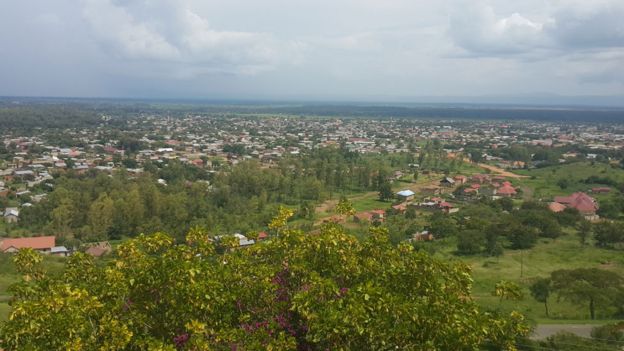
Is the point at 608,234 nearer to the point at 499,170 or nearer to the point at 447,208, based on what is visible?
the point at 447,208

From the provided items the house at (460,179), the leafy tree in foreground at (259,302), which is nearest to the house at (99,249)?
the leafy tree in foreground at (259,302)

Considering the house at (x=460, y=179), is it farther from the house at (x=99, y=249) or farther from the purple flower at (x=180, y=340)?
the purple flower at (x=180, y=340)

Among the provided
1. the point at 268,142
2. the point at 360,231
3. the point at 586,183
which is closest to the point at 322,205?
the point at 360,231

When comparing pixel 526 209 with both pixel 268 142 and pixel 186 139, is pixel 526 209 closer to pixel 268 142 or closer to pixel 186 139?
pixel 268 142

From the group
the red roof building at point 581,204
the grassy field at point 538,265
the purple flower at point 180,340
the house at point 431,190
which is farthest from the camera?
the house at point 431,190

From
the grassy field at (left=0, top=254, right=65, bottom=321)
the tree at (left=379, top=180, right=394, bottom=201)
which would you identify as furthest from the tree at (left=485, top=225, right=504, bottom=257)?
the grassy field at (left=0, top=254, right=65, bottom=321)

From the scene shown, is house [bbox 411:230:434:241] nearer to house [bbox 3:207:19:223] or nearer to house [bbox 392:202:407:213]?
house [bbox 392:202:407:213]
